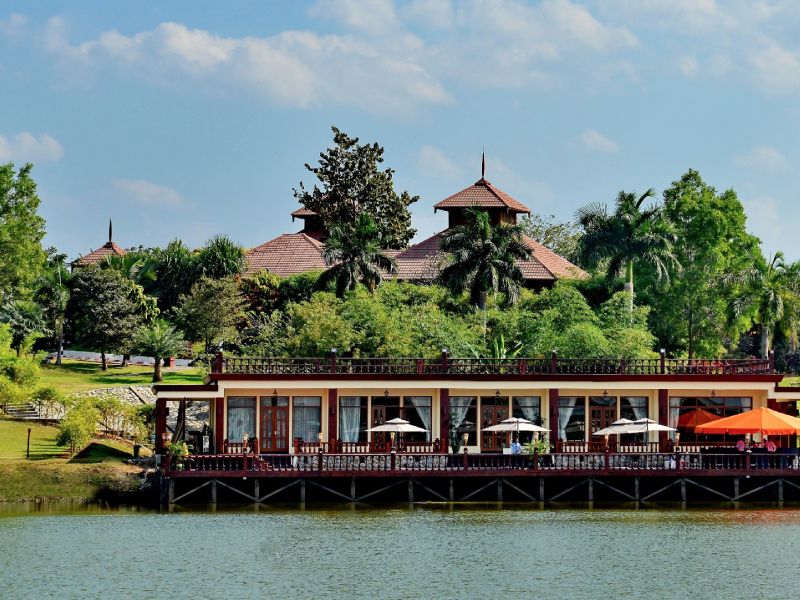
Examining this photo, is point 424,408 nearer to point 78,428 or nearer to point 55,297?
point 78,428

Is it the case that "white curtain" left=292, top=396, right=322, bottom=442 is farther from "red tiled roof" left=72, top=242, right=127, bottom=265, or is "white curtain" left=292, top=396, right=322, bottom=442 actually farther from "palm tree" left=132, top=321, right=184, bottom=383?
"red tiled roof" left=72, top=242, right=127, bottom=265

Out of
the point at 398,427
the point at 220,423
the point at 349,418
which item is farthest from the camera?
the point at 349,418

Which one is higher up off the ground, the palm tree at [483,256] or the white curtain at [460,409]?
the palm tree at [483,256]

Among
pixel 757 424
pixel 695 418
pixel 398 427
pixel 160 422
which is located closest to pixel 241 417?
pixel 160 422

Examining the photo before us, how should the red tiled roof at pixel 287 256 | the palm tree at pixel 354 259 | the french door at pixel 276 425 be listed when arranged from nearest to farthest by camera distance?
the french door at pixel 276 425 → the palm tree at pixel 354 259 → the red tiled roof at pixel 287 256

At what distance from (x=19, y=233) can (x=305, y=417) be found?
33.1m

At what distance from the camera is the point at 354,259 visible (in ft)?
210

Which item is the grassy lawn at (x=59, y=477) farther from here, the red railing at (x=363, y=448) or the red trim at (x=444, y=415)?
the red trim at (x=444, y=415)

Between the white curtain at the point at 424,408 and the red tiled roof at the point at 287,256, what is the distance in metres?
34.7

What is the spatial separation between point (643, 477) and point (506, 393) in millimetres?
6607

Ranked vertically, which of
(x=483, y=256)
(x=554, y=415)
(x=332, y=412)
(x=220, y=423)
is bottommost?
(x=220, y=423)

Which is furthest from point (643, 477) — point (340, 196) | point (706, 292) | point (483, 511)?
point (340, 196)

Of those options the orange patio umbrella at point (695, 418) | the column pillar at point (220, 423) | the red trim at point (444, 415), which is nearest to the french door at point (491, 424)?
the red trim at point (444, 415)

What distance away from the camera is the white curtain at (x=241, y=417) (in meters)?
46.4
